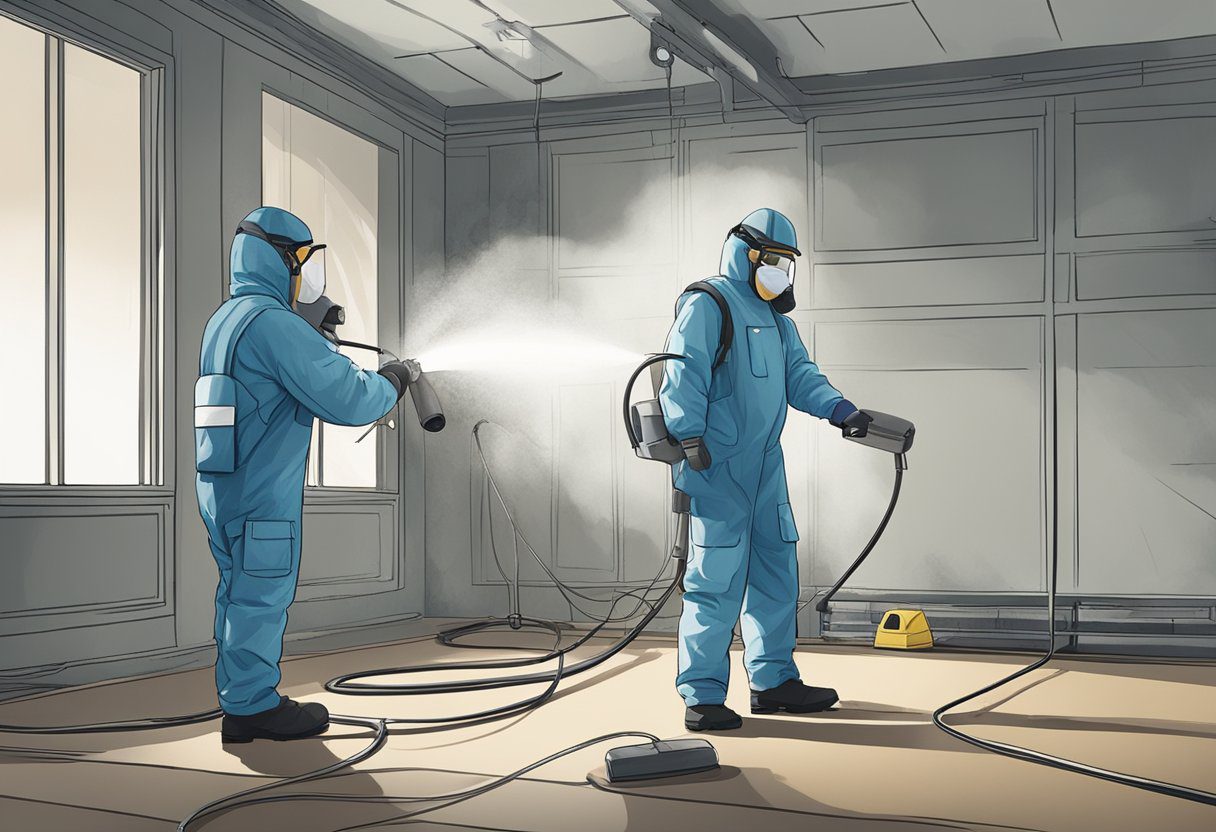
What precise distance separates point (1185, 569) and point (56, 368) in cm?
446

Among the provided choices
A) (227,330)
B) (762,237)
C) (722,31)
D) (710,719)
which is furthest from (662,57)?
(710,719)

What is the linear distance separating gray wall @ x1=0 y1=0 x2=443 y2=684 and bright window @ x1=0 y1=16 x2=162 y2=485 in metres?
0.10

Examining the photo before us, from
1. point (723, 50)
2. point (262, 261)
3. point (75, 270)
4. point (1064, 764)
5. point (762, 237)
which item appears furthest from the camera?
point (723, 50)

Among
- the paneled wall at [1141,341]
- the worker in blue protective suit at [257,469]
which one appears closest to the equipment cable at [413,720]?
the worker in blue protective suit at [257,469]

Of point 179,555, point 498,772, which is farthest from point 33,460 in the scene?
point 498,772

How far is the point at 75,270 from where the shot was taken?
3.83 metres

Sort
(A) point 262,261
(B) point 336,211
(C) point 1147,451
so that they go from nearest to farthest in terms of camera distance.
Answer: (A) point 262,261 → (C) point 1147,451 → (B) point 336,211

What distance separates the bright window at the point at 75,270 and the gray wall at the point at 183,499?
0.32 feet

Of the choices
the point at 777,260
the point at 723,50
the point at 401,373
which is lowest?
the point at 401,373

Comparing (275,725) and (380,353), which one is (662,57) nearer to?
(380,353)

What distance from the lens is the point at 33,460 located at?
3.67m

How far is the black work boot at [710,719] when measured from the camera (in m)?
2.95

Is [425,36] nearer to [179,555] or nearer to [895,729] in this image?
[179,555]

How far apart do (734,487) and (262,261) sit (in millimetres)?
1370
